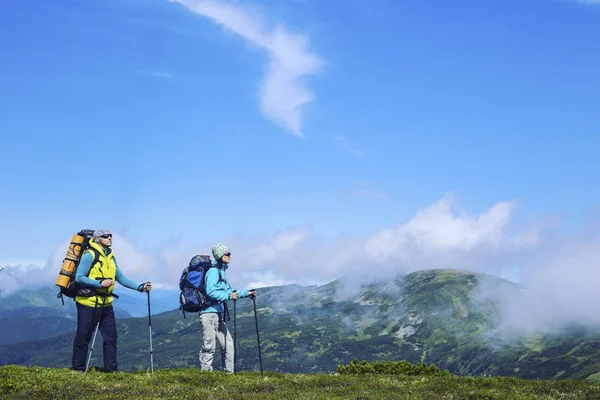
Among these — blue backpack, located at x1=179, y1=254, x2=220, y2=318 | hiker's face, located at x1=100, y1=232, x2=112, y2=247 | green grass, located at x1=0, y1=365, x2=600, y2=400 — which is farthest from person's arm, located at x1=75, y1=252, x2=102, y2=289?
blue backpack, located at x1=179, y1=254, x2=220, y2=318

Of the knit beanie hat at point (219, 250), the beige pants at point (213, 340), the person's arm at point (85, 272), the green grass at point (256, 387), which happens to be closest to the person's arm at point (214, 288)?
the knit beanie hat at point (219, 250)

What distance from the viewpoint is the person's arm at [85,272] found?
54.5 feet

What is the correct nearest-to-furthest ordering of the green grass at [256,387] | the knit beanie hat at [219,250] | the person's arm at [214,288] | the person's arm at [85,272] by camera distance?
1. the green grass at [256,387]
2. the person's arm at [85,272]
3. the person's arm at [214,288]
4. the knit beanie hat at [219,250]

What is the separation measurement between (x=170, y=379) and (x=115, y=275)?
4431mm

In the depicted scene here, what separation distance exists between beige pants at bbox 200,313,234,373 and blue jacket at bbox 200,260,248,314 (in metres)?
0.26

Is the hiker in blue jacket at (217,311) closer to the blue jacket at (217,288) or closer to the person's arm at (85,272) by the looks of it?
the blue jacket at (217,288)

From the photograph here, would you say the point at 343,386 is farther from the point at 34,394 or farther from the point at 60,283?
the point at 60,283

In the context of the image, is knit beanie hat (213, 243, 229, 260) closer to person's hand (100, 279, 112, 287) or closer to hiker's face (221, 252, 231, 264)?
hiker's face (221, 252, 231, 264)

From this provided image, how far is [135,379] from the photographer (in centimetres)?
1545

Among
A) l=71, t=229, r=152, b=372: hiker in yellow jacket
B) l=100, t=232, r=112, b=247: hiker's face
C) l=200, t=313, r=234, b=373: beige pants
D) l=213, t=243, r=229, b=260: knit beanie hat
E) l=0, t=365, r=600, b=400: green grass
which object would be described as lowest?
l=0, t=365, r=600, b=400: green grass

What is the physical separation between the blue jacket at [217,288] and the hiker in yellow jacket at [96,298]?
2.06 m

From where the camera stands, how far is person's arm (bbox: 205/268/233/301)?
18250mm

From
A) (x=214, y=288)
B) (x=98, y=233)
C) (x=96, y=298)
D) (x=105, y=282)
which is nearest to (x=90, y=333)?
(x=96, y=298)

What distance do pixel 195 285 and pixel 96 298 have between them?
337 centimetres
